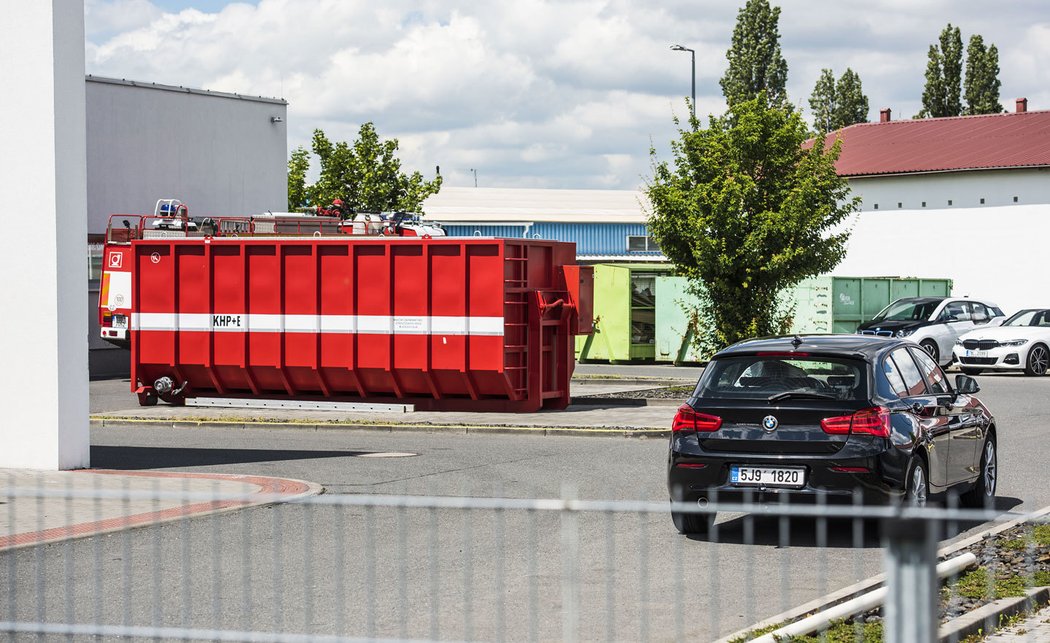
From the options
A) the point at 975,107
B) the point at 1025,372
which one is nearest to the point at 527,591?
the point at 1025,372

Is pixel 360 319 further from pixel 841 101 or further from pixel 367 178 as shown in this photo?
pixel 841 101

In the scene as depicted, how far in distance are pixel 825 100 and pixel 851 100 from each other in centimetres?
251

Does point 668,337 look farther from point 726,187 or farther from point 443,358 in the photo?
point 443,358

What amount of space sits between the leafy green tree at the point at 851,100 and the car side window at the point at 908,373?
3196 inches

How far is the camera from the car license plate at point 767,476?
395 inches

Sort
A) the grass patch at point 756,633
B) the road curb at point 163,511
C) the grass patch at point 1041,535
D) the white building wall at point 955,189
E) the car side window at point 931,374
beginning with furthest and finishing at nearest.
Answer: the white building wall at point 955,189
the car side window at point 931,374
the grass patch at point 1041,535
the road curb at point 163,511
the grass patch at point 756,633

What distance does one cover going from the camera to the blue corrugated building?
73000 mm

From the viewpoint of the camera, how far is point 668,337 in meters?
34.8

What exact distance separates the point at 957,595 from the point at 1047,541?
1937mm

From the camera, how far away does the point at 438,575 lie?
8.98 metres

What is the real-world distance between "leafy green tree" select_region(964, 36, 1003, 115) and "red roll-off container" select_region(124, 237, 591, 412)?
57304 mm

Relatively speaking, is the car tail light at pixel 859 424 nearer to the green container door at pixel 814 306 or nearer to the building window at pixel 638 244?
the green container door at pixel 814 306

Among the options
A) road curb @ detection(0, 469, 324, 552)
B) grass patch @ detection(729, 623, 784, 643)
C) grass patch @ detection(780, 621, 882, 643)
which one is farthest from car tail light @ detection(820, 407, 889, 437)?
road curb @ detection(0, 469, 324, 552)

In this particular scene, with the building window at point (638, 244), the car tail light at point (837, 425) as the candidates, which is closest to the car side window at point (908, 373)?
the car tail light at point (837, 425)
